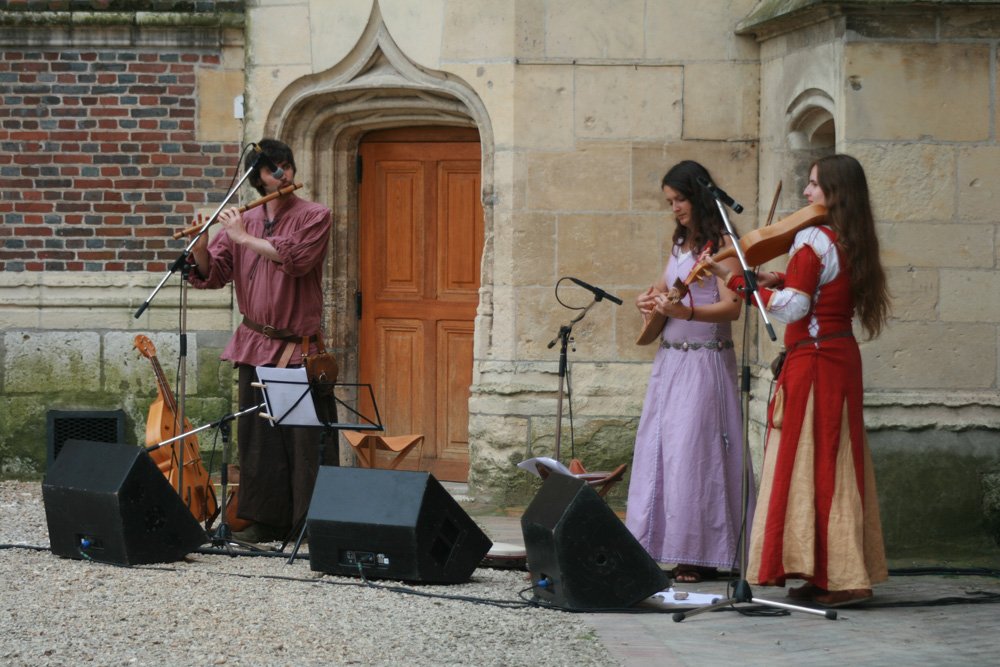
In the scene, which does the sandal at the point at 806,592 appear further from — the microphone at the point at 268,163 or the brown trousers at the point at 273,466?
the microphone at the point at 268,163

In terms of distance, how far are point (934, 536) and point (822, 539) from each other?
6.26 feet

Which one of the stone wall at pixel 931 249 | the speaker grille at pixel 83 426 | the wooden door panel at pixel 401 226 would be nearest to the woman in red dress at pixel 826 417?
the stone wall at pixel 931 249

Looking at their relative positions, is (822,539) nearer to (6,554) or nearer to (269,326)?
(269,326)

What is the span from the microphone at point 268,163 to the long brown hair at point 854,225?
2.60 m

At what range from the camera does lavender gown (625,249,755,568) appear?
21.3 ft

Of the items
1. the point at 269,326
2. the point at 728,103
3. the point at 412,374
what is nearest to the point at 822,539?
the point at 269,326

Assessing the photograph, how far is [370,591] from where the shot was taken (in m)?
6.24

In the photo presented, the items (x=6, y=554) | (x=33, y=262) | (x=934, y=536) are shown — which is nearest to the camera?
(x=6, y=554)

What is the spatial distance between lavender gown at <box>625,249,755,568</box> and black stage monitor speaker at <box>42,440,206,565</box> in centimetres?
202

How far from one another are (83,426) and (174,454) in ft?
7.48

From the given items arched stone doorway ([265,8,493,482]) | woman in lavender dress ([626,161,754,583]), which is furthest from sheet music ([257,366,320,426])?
arched stone doorway ([265,8,493,482])

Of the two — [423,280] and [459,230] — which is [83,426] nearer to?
[423,280]

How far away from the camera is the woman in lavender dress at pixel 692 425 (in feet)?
21.3

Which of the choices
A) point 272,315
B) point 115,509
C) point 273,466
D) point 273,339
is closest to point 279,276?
point 272,315
